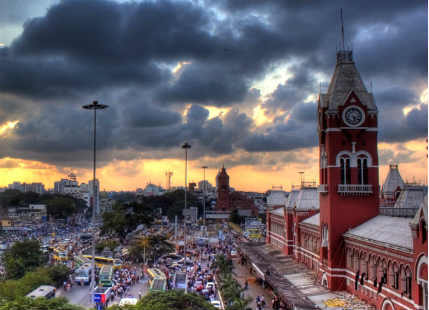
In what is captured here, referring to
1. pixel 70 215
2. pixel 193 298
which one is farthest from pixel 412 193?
pixel 70 215

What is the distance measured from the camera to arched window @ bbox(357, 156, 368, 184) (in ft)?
125

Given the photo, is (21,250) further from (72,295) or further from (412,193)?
(412,193)

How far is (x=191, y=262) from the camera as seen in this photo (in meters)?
65.9

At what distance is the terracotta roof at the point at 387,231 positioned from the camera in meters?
27.8

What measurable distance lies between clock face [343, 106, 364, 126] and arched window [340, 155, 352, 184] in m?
2.93

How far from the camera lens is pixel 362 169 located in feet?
125

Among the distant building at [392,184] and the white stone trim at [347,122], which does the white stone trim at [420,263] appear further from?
the distant building at [392,184]

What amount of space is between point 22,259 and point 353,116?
38.5 m

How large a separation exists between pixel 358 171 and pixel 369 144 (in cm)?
247

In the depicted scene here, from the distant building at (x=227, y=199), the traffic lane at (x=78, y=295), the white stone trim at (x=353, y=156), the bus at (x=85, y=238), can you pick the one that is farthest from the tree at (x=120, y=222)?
the distant building at (x=227, y=199)

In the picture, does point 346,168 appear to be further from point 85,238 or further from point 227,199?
point 227,199

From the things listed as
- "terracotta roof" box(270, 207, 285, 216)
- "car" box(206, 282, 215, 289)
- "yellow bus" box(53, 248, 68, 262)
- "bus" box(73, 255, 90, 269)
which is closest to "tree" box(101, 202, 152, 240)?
"yellow bus" box(53, 248, 68, 262)

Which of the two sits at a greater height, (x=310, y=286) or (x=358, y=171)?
(x=358, y=171)

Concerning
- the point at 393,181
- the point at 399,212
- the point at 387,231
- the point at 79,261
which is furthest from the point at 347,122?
the point at 79,261
